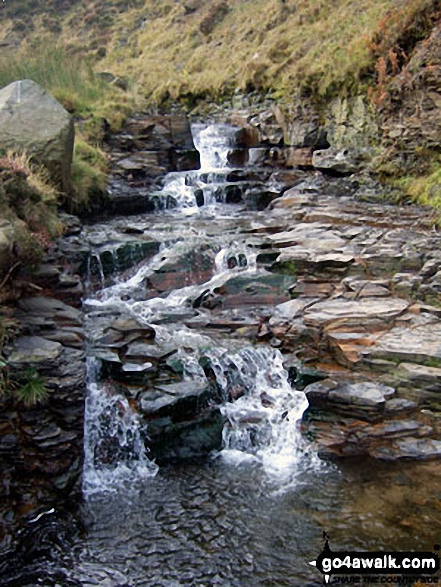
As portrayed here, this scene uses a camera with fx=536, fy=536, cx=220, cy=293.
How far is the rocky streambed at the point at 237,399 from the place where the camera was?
16.4 ft

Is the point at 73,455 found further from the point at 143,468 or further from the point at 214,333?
the point at 214,333

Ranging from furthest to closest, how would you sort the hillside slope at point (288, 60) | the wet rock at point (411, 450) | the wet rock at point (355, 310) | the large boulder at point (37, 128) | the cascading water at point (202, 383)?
the hillside slope at point (288, 60)
the large boulder at point (37, 128)
the wet rock at point (355, 310)
the cascading water at point (202, 383)
the wet rock at point (411, 450)

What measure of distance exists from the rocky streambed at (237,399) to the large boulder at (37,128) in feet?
4.48

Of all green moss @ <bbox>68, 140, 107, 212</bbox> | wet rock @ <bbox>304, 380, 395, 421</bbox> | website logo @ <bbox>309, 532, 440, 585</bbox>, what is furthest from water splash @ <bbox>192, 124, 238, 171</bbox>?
website logo @ <bbox>309, 532, 440, 585</bbox>

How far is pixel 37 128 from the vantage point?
9.38 metres

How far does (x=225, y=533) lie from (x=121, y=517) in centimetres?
106

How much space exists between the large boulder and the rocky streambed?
4.48 feet

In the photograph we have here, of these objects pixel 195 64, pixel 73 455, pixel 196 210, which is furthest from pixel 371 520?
pixel 195 64

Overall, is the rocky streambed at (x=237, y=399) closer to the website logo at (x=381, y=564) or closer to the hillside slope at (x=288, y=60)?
the website logo at (x=381, y=564)

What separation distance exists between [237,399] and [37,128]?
5.98 metres

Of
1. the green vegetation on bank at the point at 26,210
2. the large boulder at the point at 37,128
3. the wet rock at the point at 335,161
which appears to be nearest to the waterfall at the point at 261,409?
the green vegetation on bank at the point at 26,210

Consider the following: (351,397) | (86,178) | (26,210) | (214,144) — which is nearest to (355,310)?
(351,397)

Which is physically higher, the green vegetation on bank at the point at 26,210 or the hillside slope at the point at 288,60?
the hillside slope at the point at 288,60

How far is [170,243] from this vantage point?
9.95 meters
